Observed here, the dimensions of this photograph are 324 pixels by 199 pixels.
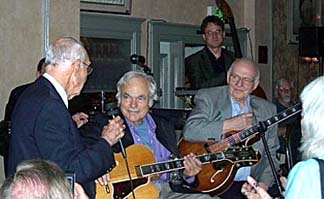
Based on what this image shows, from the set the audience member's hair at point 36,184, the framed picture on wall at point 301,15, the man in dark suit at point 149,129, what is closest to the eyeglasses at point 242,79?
the man in dark suit at point 149,129

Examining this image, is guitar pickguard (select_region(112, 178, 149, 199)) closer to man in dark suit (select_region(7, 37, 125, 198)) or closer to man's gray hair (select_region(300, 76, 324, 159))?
man in dark suit (select_region(7, 37, 125, 198))

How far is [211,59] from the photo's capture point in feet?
21.2

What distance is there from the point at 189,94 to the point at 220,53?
105 cm

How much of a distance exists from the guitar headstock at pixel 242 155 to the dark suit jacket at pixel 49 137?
1.35 meters

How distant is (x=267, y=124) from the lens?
13.9 ft

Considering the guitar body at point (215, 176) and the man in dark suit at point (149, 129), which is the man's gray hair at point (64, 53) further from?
the guitar body at point (215, 176)

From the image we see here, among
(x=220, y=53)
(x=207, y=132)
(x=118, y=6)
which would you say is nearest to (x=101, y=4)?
(x=118, y=6)

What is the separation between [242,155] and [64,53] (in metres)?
1.54

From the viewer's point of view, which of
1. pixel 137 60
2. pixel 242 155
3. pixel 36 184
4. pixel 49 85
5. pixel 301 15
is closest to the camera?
pixel 36 184

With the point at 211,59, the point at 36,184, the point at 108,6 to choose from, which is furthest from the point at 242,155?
the point at 108,6

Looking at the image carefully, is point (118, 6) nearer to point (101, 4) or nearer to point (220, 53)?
point (101, 4)

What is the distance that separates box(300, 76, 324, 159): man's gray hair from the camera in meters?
2.58

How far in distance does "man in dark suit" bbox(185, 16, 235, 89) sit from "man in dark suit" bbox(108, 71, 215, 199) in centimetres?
202

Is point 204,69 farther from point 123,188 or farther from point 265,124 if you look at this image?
point 123,188
